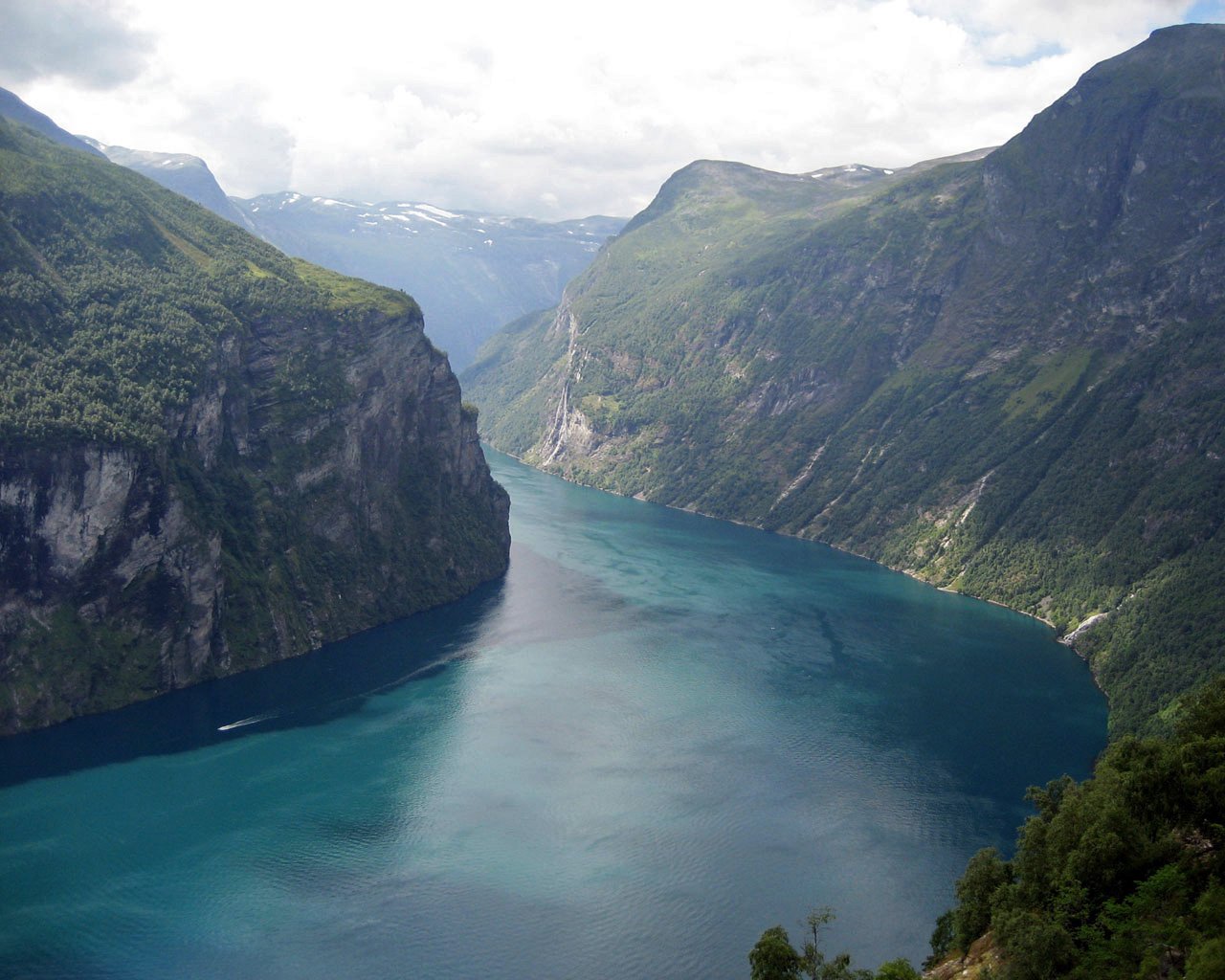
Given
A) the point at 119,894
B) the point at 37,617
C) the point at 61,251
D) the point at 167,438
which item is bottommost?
the point at 119,894

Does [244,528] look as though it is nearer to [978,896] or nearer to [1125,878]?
[978,896]

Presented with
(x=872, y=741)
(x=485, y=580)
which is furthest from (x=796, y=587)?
(x=872, y=741)

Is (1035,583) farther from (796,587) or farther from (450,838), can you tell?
(450,838)

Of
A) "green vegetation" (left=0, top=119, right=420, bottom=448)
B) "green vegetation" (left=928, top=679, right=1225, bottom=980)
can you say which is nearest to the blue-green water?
"green vegetation" (left=928, top=679, right=1225, bottom=980)

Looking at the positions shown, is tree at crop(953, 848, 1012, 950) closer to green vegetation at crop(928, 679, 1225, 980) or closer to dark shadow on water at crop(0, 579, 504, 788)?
green vegetation at crop(928, 679, 1225, 980)

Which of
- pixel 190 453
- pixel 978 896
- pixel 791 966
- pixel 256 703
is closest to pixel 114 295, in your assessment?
pixel 190 453

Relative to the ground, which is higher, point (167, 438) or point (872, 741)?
point (167, 438)

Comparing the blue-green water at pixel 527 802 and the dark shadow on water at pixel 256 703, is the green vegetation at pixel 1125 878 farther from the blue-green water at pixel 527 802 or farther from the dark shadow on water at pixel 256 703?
the dark shadow on water at pixel 256 703
